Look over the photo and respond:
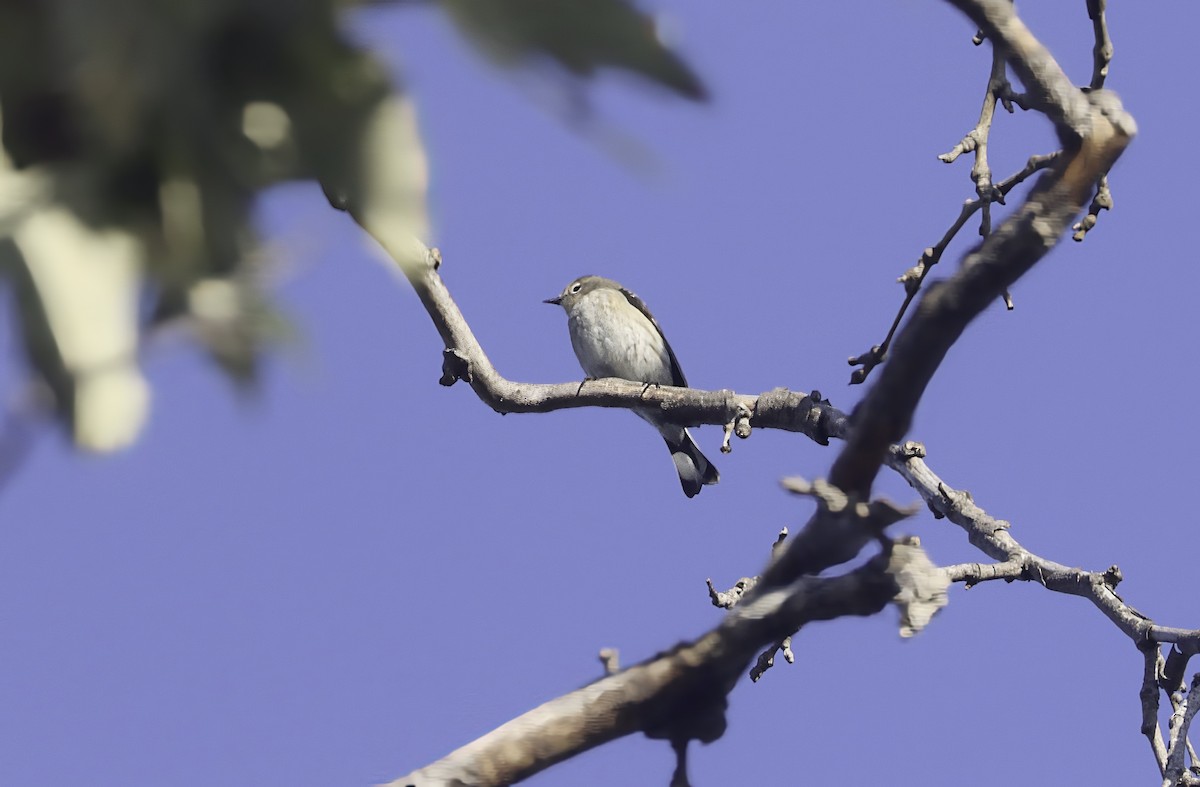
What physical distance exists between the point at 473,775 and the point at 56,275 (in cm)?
181

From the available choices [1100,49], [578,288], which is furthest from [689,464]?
[1100,49]

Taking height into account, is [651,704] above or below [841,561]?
below

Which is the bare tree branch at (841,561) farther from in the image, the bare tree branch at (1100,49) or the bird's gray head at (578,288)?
the bird's gray head at (578,288)

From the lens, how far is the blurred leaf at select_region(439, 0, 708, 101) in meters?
1.37

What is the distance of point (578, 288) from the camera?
1166cm

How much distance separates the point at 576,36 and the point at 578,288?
10297 millimetres

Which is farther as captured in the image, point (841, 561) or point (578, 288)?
point (578, 288)

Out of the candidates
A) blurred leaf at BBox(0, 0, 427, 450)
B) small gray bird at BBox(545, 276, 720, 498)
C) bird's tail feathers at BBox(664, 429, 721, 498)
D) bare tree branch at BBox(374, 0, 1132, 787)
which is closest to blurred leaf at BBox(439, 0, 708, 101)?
blurred leaf at BBox(0, 0, 427, 450)

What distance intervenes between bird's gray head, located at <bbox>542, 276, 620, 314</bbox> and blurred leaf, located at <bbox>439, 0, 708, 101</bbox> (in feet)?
32.5

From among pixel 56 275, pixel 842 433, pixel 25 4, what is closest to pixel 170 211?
pixel 56 275

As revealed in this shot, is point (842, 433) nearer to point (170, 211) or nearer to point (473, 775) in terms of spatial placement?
point (473, 775)

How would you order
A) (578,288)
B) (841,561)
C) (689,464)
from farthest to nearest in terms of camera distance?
1. (578,288)
2. (689,464)
3. (841,561)

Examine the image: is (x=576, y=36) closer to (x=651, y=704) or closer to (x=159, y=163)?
(x=159, y=163)

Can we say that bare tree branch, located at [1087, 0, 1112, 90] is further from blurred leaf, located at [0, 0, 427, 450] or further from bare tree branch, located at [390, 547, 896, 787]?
blurred leaf, located at [0, 0, 427, 450]
